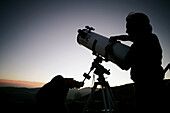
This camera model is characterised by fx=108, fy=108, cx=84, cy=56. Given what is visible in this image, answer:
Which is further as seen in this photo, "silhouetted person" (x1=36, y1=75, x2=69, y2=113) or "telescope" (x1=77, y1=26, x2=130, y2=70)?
"silhouetted person" (x1=36, y1=75, x2=69, y2=113)

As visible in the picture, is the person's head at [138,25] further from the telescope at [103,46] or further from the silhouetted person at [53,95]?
the silhouetted person at [53,95]

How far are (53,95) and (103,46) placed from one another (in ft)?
6.91

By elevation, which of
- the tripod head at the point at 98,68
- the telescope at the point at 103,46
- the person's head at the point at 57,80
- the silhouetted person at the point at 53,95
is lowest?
the silhouetted person at the point at 53,95

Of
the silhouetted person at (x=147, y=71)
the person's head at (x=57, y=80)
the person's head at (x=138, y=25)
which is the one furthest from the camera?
the person's head at (x=57, y=80)

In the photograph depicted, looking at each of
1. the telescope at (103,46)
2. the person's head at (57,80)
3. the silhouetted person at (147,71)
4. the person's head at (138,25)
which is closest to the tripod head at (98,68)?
the telescope at (103,46)

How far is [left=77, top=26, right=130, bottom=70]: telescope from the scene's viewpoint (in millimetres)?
2759

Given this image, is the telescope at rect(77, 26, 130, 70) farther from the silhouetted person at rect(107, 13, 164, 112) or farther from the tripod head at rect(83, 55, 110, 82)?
the silhouetted person at rect(107, 13, 164, 112)

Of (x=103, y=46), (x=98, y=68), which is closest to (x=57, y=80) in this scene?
(x=98, y=68)

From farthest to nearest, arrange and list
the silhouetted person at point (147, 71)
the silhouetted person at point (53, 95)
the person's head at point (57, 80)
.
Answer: the person's head at point (57, 80) < the silhouetted person at point (53, 95) < the silhouetted person at point (147, 71)

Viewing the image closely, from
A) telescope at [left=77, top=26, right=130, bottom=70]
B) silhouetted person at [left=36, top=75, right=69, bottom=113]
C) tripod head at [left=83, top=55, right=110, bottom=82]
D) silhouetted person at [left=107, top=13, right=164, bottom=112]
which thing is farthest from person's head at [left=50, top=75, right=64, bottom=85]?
silhouetted person at [left=107, top=13, right=164, bottom=112]

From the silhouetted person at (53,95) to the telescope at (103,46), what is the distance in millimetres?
1537

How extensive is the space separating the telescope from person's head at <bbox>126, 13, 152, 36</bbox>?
0.56 m

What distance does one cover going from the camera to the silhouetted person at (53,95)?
2.93 meters

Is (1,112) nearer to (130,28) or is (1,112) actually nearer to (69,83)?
(69,83)
